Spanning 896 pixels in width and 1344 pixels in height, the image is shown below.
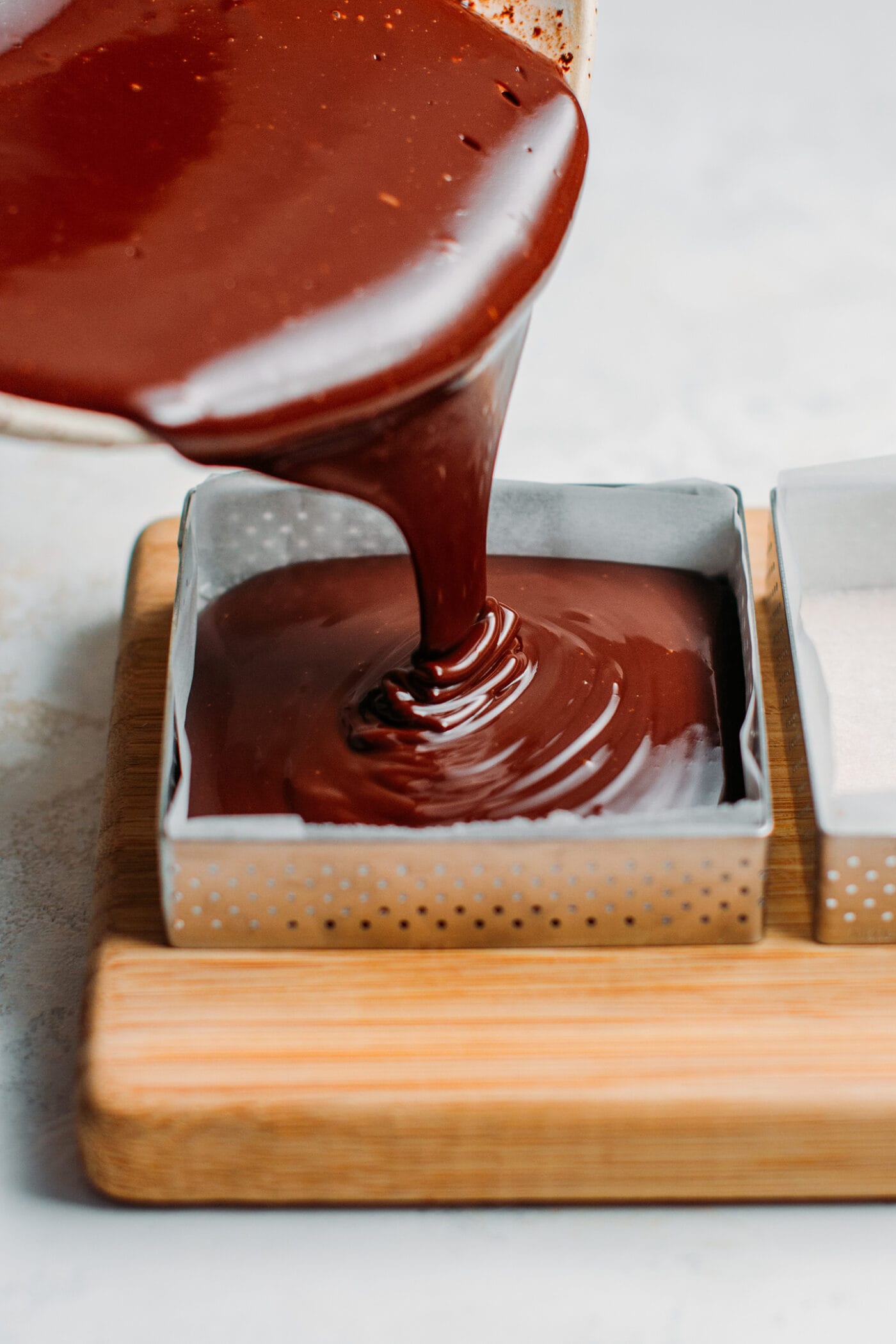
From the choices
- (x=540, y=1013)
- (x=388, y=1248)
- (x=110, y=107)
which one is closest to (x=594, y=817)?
(x=540, y=1013)

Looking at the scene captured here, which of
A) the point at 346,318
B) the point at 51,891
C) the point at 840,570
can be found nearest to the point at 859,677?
the point at 840,570

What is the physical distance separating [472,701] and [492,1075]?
1.29ft

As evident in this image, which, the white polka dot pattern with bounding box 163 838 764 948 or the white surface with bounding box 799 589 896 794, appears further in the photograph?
the white surface with bounding box 799 589 896 794

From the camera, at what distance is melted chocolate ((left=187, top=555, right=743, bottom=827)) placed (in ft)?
4.97

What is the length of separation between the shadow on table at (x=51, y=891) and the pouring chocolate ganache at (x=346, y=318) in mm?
227

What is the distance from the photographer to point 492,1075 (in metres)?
1.35

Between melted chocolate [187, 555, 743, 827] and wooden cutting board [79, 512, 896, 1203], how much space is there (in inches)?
5.6

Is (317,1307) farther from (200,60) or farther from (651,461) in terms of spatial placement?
(651,461)

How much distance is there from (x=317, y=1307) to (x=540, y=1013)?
29 cm

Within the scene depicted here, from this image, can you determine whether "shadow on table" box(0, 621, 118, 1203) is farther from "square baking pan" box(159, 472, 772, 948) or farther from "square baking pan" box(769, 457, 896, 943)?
"square baking pan" box(769, 457, 896, 943)

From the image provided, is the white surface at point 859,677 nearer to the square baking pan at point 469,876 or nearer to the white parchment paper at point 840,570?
the white parchment paper at point 840,570

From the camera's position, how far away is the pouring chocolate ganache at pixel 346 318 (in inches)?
47.8

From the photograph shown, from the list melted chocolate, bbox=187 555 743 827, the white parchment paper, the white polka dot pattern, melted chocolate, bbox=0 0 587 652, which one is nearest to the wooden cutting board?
the white polka dot pattern

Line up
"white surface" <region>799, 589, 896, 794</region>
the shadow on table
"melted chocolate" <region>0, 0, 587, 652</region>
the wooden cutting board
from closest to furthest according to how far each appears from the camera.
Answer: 1. "melted chocolate" <region>0, 0, 587, 652</region>
2. the wooden cutting board
3. the shadow on table
4. "white surface" <region>799, 589, 896, 794</region>
